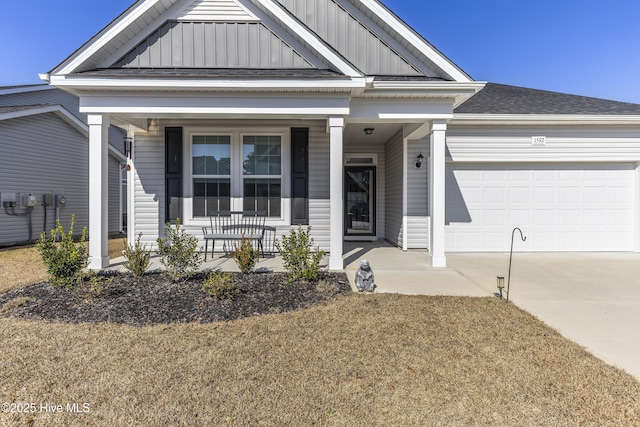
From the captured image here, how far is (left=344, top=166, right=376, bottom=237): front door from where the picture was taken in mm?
9469

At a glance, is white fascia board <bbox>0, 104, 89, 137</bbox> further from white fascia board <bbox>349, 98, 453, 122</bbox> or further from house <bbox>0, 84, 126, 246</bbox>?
white fascia board <bbox>349, 98, 453, 122</bbox>

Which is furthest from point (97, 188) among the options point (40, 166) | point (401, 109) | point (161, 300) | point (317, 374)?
point (40, 166)

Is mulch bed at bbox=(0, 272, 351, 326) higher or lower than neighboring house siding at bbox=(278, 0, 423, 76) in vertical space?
lower

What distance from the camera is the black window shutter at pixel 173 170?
23.5 feet

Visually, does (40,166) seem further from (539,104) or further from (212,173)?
(539,104)

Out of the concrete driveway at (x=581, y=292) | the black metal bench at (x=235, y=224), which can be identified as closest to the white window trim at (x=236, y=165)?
the black metal bench at (x=235, y=224)

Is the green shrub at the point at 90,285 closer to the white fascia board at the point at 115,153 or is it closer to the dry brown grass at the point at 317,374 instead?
the dry brown grass at the point at 317,374

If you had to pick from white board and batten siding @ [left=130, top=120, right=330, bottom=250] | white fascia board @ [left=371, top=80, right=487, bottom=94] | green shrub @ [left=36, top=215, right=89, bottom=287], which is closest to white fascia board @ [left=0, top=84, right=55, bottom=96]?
white board and batten siding @ [left=130, top=120, right=330, bottom=250]

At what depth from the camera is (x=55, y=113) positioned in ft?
35.1

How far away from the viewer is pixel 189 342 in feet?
9.80

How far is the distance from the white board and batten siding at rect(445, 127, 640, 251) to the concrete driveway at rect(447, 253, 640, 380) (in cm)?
47

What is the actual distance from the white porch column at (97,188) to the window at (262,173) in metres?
2.57

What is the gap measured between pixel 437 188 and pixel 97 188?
567cm

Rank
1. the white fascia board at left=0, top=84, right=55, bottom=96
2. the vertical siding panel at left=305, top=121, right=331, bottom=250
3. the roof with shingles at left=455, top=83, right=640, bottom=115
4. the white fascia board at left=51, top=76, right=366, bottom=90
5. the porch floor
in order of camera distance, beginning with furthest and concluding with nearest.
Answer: the white fascia board at left=0, top=84, right=55, bottom=96 < the roof with shingles at left=455, top=83, right=640, bottom=115 < the vertical siding panel at left=305, top=121, right=331, bottom=250 < the white fascia board at left=51, top=76, right=366, bottom=90 < the porch floor
